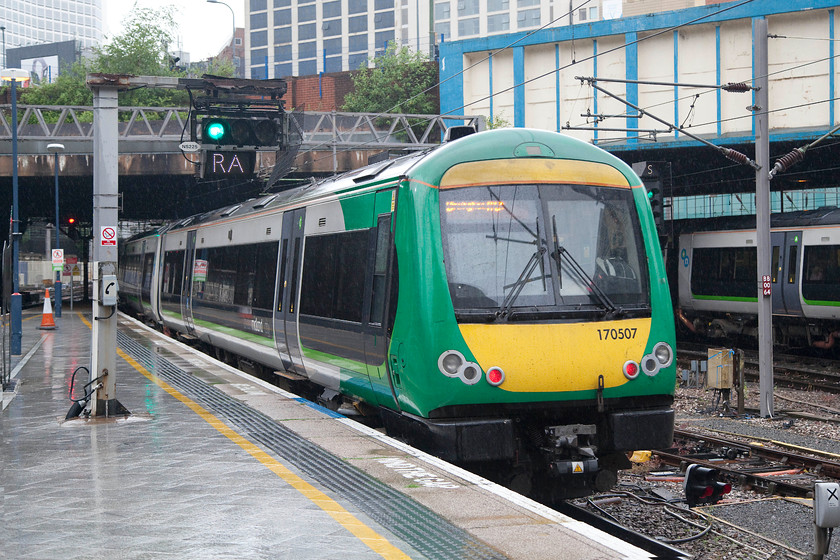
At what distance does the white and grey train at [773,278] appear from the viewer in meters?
22.4

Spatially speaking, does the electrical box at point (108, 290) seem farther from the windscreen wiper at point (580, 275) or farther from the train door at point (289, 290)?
the windscreen wiper at point (580, 275)

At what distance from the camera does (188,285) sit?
20.9 m

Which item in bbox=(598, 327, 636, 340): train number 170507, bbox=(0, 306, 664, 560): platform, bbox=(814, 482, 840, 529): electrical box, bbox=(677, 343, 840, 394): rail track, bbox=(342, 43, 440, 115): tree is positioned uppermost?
bbox=(342, 43, 440, 115): tree

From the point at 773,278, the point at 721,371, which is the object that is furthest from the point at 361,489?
the point at 773,278

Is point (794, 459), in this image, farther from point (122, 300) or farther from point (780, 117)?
point (122, 300)

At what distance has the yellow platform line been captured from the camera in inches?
214

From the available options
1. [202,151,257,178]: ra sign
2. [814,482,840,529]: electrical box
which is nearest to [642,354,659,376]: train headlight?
[814,482,840,529]: electrical box

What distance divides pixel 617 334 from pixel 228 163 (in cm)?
863

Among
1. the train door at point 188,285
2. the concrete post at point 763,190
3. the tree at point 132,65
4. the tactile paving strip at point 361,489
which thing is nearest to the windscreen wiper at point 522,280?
the tactile paving strip at point 361,489

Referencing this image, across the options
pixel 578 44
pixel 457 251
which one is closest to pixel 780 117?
pixel 578 44

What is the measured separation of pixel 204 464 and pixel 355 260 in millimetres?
2886

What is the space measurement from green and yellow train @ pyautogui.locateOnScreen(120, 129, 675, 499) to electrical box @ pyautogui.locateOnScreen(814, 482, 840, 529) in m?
2.40

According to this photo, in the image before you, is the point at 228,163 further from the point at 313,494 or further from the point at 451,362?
the point at 313,494

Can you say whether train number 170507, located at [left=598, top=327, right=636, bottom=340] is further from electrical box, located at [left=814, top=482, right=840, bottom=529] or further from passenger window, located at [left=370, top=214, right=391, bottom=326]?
electrical box, located at [left=814, top=482, right=840, bottom=529]
